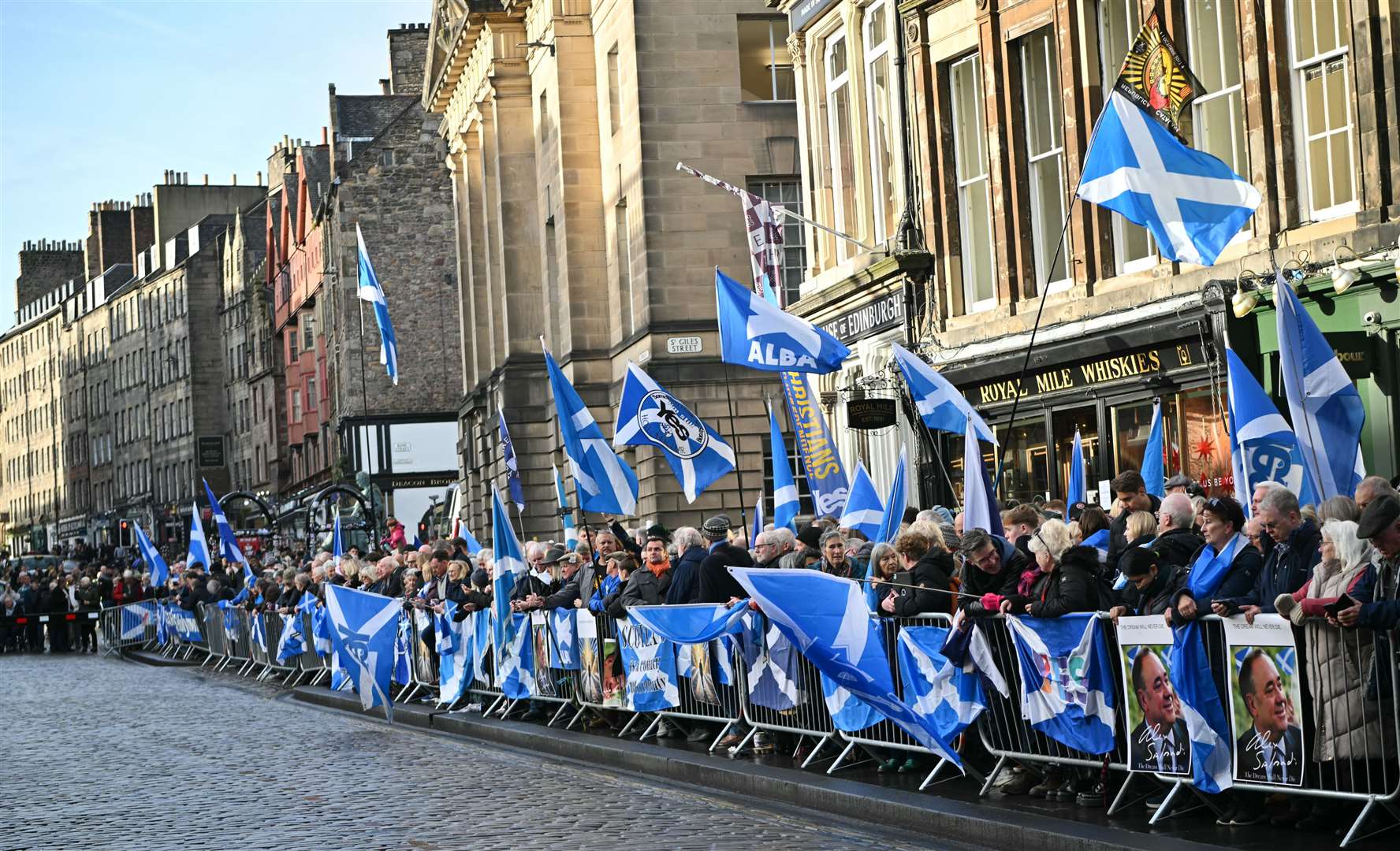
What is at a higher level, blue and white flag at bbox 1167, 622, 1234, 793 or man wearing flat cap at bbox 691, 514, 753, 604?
man wearing flat cap at bbox 691, 514, 753, 604

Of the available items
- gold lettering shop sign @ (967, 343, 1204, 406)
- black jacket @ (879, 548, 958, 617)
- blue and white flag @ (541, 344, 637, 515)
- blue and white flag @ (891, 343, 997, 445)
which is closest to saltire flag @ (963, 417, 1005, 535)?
black jacket @ (879, 548, 958, 617)

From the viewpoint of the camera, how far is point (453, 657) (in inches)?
794

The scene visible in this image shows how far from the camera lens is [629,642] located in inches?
629

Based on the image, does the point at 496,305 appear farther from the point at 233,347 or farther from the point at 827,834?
the point at 233,347

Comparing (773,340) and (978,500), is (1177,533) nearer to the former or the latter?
(978,500)

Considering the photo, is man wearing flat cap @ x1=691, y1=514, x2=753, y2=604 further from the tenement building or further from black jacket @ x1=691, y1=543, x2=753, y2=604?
the tenement building

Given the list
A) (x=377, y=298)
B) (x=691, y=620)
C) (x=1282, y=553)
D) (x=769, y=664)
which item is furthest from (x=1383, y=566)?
(x=377, y=298)

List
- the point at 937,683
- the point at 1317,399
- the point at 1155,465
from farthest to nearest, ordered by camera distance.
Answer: the point at 1155,465, the point at 937,683, the point at 1317,399

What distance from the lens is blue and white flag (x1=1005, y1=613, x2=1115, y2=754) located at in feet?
34.7

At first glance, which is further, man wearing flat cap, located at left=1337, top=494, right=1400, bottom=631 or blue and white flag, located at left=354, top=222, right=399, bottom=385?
blue and white flag, located at left=354, top=222, right=399, bottom=385

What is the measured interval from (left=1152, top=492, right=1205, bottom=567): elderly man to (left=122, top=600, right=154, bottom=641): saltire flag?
31794 mm

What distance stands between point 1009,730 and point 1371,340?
24.1 ft

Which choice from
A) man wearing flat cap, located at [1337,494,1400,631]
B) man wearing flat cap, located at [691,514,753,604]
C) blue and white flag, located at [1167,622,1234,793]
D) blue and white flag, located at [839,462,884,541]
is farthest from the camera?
blue and white flag, located at [839,462,884,541]

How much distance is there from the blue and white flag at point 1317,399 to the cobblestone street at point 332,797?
2.89m
